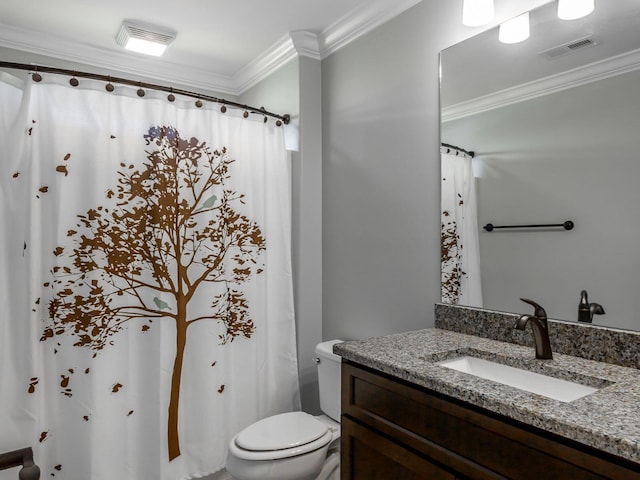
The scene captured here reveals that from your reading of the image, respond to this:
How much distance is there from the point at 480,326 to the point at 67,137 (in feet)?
6.42

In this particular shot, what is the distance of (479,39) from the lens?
1723 mm

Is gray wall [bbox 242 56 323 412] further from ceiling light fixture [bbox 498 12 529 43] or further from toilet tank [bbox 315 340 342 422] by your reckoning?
ceiling light fixture [bbox 498 12 529 43]

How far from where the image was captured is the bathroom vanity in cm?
88

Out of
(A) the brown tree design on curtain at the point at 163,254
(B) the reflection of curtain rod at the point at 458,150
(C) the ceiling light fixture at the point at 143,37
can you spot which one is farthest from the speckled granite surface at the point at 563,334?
(C) the ceiling light fixture at the point at 143,37

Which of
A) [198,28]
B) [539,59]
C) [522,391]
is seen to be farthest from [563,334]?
[198,28]

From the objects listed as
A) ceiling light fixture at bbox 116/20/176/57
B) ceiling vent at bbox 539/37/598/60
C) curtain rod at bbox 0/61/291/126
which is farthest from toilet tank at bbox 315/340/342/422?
ceiling light fixture at bbox 116/20/176/57

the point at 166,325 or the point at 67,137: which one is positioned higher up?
the point at 67,137

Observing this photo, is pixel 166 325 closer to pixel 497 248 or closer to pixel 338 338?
pixel 338 338

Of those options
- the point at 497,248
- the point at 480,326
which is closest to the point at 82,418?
the point at 480,326

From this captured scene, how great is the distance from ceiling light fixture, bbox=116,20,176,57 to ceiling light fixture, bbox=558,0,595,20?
195 centimetres

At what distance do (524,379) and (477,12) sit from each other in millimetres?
1319

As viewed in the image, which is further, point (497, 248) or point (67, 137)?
point (67, 137)

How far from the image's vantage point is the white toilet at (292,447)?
Answer: 1.76 meters

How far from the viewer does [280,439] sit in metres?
1.86
